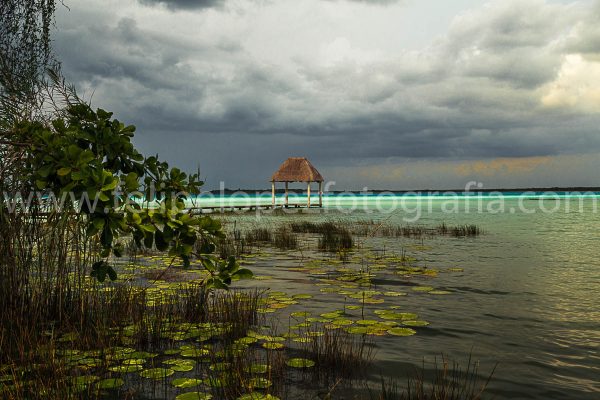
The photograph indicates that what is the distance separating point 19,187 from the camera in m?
4.57

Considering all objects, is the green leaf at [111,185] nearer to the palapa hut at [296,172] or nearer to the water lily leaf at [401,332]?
the water lily leaf at [401,332]

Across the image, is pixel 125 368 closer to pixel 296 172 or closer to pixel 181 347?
pixel 181 347

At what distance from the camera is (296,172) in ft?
134

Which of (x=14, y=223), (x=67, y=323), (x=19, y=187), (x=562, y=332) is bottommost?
(x=562, y=332)

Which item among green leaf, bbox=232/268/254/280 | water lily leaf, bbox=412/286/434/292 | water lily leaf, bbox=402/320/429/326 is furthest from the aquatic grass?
water lily leaf, bbox=412/286/434/292

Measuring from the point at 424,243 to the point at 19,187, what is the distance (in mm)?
13515

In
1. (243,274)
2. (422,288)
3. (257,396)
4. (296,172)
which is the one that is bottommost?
(422,288)

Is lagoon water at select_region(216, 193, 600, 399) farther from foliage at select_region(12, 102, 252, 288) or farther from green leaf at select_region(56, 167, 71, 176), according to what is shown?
green leaf at select_region(56, 167, 71, 176)

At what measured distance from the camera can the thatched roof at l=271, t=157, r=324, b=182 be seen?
1590 inches

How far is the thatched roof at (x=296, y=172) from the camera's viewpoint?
4038 centimetres

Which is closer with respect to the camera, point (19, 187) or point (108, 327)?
point (19, 187)

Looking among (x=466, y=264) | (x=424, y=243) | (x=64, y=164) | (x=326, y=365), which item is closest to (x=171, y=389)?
(x=326, y=365)

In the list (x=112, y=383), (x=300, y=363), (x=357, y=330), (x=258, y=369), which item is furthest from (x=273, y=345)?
(x=112, y=383)

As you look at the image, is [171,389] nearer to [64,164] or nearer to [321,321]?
[64,164]
